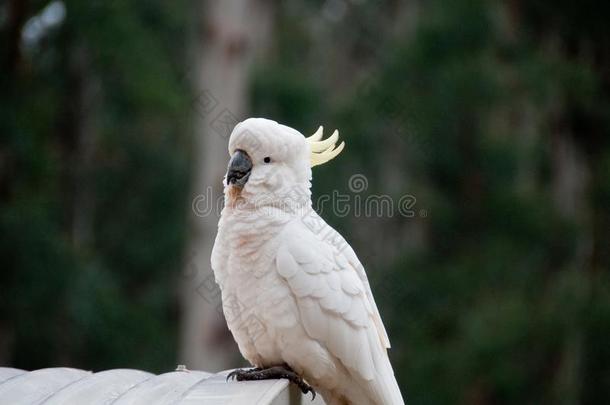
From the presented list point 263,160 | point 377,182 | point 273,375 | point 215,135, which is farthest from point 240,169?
point 377,182

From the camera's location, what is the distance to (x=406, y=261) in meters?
8.77

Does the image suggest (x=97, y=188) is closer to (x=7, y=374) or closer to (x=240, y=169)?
(x=7, y=374)

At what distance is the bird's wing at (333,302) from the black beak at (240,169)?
0.63ft

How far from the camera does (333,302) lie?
2.48 meters

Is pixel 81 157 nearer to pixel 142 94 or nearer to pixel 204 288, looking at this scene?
pixel 142 94

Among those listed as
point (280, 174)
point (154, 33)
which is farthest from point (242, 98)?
point (280, 174)

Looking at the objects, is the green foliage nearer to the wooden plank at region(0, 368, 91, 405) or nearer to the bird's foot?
the wooden plank at region(0, 368, 91, 405)

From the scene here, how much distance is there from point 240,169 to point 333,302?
17.9 inches

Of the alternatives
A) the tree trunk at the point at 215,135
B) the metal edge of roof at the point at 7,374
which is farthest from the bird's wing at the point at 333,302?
the tree trunk at the point at 215,135

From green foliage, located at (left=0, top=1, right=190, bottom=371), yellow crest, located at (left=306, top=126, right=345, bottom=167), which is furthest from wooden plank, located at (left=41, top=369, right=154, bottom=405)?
green foliage, located at (left=0, top=1, right=190, bottom=371)

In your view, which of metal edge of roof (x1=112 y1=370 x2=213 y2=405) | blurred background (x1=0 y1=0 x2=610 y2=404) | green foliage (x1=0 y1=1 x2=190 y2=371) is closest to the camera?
metal edge of roof (x1=112 y1=370 x2=213 y2=405)

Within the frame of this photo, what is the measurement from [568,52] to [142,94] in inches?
155

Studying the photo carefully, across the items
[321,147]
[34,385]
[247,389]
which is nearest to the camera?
[247,389]

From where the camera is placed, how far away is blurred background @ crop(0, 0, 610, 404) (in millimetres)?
7332
